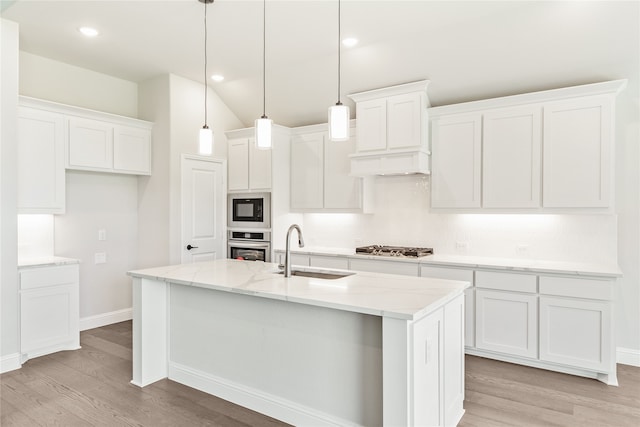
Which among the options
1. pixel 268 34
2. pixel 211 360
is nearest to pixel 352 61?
pixel 268 34

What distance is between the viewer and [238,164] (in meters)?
5.59

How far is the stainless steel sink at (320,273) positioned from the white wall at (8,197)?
7.97 ft

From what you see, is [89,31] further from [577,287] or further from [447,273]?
[577,287]

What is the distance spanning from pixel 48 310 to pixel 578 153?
16.7 ft

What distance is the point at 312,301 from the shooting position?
7.66 feet

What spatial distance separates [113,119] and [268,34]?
2171 millimetres

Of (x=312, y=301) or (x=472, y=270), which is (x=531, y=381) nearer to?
(x=472, y=270)

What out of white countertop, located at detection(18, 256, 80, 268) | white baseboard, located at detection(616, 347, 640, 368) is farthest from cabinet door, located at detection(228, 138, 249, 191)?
white baseboard, located at detection(616, 347, 640, 368)

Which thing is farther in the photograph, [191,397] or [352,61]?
[352,61]

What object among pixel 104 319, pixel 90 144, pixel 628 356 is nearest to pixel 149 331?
pixel 104 319

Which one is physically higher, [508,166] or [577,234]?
[508,166]

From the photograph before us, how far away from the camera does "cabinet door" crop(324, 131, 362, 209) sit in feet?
16.3

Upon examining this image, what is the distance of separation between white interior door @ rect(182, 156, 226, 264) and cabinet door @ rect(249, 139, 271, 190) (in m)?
0.50

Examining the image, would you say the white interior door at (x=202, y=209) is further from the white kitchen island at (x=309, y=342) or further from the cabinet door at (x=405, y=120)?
the cabinet door at (x=405, y=120)
